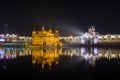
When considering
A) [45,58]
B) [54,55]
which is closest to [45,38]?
[54,55]

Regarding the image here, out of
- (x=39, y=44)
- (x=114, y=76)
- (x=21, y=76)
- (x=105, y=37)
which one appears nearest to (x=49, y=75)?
(x=21, y=76)

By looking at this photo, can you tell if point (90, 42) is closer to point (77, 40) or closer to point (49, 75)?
point (77, 40)

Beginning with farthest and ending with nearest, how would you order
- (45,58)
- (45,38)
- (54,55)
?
(45,38) → (54,55) → (45,58)

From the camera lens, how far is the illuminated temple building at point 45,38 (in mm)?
77750

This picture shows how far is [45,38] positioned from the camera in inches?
3125

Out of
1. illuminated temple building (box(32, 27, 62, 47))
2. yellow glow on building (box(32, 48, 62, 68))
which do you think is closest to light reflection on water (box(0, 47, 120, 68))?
yellow glow on building (box(32, 48, 62, 68))

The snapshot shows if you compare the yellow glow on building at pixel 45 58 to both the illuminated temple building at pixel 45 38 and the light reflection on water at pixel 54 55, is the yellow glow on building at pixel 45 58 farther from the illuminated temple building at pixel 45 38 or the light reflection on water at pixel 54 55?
the illuminated temple building at pixel 45 38

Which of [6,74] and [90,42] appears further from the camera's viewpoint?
[90,42]

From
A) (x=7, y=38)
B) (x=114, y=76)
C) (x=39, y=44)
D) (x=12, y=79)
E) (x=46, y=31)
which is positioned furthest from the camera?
(x=7, y=38)

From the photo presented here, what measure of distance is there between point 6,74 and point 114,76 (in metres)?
6.44

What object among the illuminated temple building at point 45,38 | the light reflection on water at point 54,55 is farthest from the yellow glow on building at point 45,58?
the illuminated temple building at point 45,38

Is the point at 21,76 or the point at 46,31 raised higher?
the point at 46,31

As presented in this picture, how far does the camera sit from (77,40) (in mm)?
113062

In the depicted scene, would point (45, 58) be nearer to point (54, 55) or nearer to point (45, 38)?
point (54, 55)
